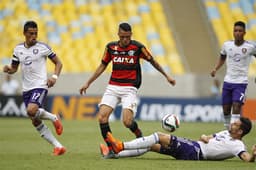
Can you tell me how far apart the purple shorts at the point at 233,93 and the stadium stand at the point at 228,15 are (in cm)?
1857

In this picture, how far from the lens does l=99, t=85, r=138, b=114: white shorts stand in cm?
1374

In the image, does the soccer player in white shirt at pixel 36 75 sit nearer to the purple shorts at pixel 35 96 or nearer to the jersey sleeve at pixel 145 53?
the purple shorts at pixel 35 96

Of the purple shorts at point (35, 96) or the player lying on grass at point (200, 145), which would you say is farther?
the purple shorts at point (35, 96)

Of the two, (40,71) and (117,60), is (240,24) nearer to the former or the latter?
(117,60)

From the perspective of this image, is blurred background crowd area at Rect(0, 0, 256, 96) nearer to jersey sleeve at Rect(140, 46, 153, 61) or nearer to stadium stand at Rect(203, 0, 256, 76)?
stadium stand at Rect(203, 0, 256, 76)

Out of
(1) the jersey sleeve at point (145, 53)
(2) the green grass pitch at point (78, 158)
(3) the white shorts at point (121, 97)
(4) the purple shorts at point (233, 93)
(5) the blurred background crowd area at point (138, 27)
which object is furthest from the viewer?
(5) the blurred background crowd area at point (138, 27)

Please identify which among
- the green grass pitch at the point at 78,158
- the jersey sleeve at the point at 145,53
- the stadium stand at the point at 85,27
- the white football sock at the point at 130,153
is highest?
the stadium stand at the point at 85,27

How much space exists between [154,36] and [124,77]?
21463 mm

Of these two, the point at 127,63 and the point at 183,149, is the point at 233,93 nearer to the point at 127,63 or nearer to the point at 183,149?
the point at 127,63

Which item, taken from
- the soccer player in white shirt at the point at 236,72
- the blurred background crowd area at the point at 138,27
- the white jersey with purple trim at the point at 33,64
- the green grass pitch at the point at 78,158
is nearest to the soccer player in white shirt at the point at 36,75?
the white jersey with purple trim at the point at 33,64

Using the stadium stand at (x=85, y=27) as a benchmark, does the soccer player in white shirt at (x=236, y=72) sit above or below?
below

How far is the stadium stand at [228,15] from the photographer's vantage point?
117ft

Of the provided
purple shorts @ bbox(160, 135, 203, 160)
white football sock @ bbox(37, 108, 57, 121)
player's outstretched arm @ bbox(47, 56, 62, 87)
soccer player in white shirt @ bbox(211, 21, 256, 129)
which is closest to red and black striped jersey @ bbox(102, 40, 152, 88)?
player's outstretched arm @ bbox(47, 56, 62, 87)

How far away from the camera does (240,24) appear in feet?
52.4
